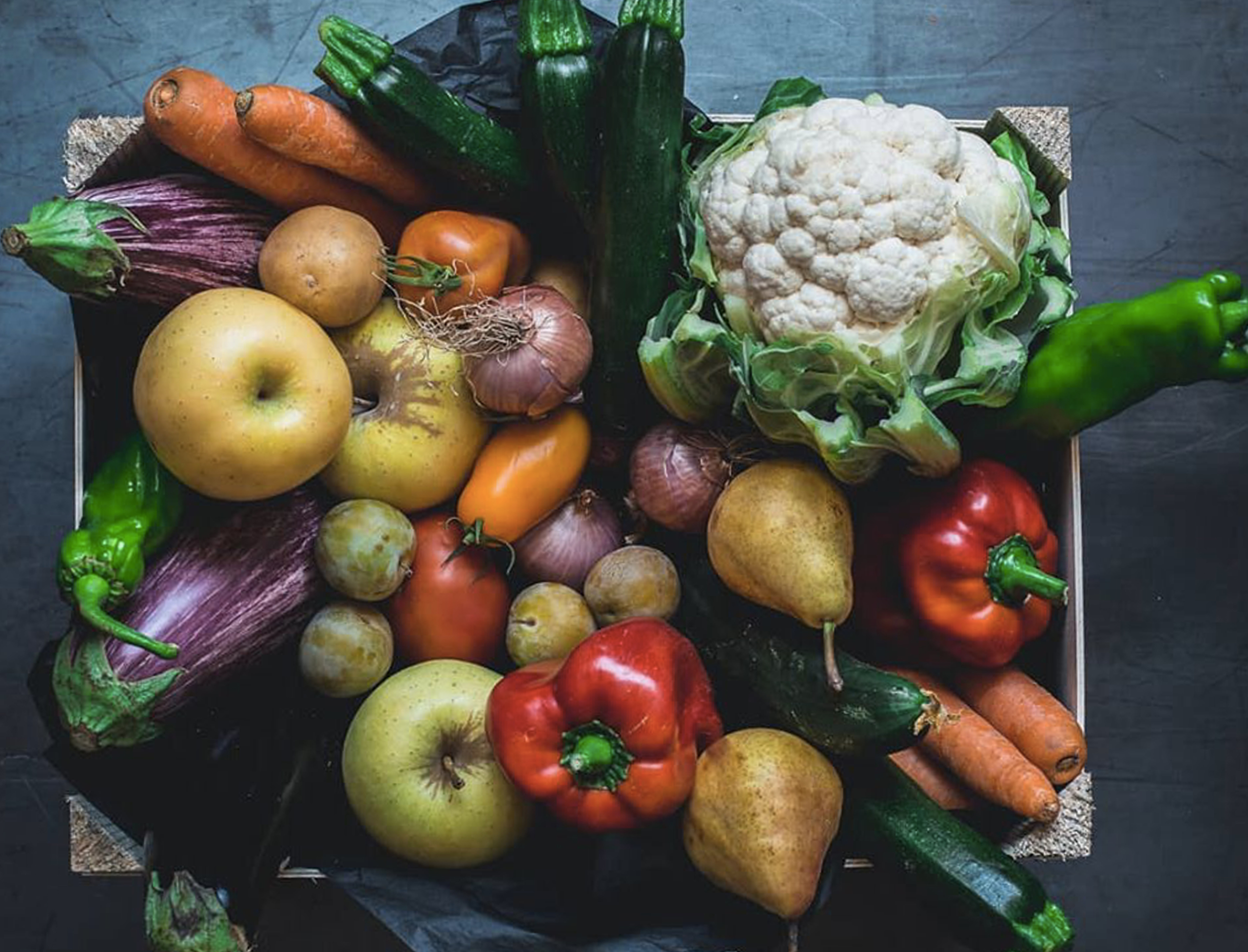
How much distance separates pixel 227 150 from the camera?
1.24 meters

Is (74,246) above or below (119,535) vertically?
above

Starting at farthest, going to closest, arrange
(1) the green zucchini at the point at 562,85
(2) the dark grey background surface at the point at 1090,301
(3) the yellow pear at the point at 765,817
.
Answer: (2) the dark grey background surface at the point at 1090,301
(1) the green zucchini at the point at 562,85
(3) the yellow pear at the point at 765,817

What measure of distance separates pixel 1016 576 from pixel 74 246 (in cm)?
92

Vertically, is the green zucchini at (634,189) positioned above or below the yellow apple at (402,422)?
above

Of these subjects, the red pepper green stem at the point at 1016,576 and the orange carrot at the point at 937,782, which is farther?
the orange carrot at the point at 937,782

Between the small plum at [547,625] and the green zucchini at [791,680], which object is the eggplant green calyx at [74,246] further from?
the green zucchini at [791,680]

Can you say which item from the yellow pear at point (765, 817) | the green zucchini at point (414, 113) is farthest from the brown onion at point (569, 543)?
the green zucchini at point (414, 113)

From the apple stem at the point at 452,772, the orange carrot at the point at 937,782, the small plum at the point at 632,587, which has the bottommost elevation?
the orange carrot at the point at 937,782

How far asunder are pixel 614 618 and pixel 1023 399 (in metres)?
0.45

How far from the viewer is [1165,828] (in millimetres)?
1549

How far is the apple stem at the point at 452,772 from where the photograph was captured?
3.89ft

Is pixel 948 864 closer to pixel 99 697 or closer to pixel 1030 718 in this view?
pixel 1030 718

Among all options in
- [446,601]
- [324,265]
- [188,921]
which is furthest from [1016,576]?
[188,921]

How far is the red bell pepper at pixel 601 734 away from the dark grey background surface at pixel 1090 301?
664 millimetres
